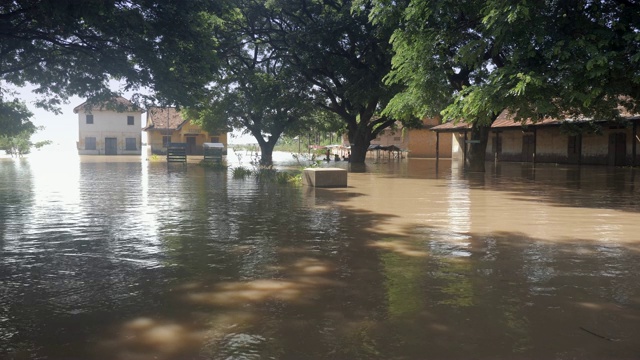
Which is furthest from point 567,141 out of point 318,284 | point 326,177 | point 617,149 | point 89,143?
point 89,143

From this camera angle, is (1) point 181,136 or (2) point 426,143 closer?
(2) point 426,143

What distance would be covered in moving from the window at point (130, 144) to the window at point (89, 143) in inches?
142

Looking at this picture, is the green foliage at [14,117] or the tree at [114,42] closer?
the tree at [114,42]

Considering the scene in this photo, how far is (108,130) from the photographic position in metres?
61.9

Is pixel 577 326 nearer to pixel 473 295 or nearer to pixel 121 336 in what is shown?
pixel 473 295

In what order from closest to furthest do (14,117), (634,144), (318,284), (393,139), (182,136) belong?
(318,284), (634,144), (14,117), (393,139), (182,136)

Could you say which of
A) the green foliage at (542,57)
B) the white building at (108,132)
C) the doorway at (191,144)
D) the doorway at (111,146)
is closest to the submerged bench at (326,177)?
→ the green foliage at (542,57)

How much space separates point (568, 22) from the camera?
15.5m

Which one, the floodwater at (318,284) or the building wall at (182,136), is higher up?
the building wall at (182,136)

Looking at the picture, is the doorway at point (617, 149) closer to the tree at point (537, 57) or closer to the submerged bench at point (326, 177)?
the tree at point (537, 57)

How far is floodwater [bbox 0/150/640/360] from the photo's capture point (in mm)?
3520

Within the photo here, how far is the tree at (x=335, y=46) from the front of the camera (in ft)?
89.3

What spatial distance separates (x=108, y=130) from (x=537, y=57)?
56.9 m

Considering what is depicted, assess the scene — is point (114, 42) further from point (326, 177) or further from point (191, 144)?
point (191, 144)
